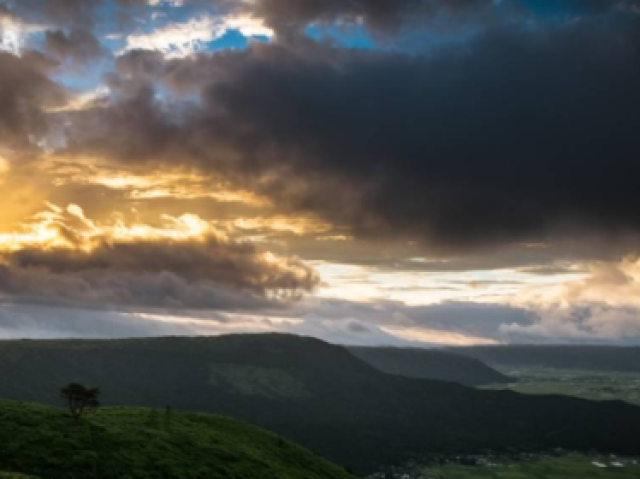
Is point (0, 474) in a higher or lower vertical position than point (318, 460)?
higher

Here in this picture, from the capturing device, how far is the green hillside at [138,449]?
90375 mm

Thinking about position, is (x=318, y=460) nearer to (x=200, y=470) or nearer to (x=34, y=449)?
(x=200, y=470)

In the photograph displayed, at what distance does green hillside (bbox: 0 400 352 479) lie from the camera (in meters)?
90.4

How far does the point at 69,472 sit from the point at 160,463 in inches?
705

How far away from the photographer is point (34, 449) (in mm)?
91500

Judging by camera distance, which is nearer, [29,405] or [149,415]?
A: [29,405]

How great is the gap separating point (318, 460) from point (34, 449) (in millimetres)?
72945

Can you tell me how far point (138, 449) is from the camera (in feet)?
347

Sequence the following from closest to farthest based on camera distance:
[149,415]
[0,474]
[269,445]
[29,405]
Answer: [0,474], [29,405], [149,415], [269,445]

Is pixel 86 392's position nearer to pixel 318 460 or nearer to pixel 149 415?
pixel 149 415

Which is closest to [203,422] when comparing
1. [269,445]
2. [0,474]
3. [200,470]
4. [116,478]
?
[269,445]

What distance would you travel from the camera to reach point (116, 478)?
300 feet

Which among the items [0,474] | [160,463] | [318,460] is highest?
[0,474]

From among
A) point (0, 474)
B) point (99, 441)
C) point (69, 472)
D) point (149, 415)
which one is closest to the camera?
point (0, 474)
